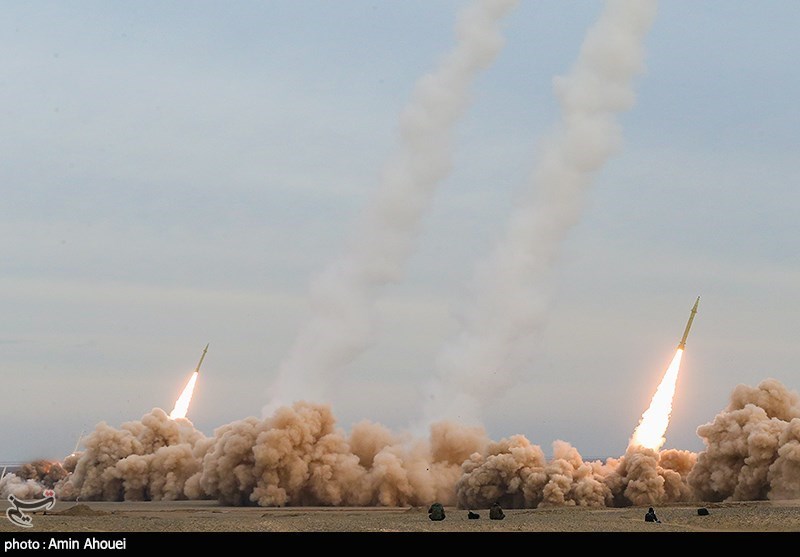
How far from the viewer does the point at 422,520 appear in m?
53.6

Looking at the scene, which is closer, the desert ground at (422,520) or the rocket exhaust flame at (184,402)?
the desert ground at (422,520)

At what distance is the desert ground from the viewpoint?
4797cm

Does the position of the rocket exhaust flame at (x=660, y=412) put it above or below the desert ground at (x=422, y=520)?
above

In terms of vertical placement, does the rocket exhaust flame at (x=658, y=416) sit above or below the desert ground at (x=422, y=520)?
above

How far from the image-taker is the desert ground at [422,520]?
47969 millimetres

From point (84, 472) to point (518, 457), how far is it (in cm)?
2976

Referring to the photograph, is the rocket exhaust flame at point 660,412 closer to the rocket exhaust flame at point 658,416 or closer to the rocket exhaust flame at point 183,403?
the rocket exhaust flame at point 658,416

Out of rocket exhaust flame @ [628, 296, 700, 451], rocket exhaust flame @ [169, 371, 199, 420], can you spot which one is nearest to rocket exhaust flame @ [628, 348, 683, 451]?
rocket exhaust flame @ [628, 296, 700, 451]

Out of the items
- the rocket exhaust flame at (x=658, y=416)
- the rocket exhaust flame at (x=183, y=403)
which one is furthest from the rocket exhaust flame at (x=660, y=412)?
the rocket exhaust flame at (x=183, y=403)

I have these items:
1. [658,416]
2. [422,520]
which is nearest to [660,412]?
[658,416]

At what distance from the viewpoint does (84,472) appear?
81000 mm
